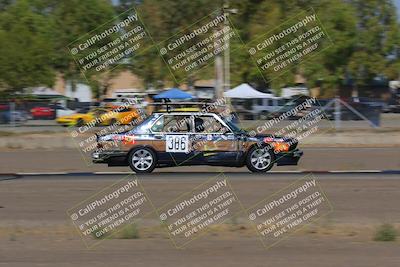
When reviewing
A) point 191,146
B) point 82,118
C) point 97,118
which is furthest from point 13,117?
point 191,146

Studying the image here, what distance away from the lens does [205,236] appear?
30.3 feet

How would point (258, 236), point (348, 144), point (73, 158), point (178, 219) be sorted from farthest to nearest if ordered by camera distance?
point (348, 144) < point (73, 158) < point (178, 219) < point (258, 236)

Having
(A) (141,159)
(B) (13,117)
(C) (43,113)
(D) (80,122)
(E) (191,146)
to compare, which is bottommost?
(E) (191,146)

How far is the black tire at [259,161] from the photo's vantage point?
54.5 ft

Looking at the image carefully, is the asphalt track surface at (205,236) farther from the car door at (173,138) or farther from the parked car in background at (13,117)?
the parked car in background at (13,117)

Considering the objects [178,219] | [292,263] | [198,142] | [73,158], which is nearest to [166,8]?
[73,158]

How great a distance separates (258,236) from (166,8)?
44.0 metres

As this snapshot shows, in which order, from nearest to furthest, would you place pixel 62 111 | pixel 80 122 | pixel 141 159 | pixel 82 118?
pixel 141 159 < pixel 80 122 < pixel 82 118 < pixel 62 111

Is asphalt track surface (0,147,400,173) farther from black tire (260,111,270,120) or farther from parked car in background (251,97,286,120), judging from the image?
parked car in background (251,97,286,120)

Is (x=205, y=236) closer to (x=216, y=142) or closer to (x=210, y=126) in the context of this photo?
(x=216, y=142)

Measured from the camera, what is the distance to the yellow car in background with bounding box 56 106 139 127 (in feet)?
96.8

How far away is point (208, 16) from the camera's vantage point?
48531 millimetres

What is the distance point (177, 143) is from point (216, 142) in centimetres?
88

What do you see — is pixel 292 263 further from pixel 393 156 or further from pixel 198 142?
pixel 393 156
